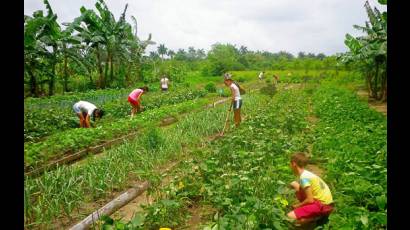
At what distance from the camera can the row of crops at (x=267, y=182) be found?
157 inches

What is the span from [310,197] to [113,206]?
246 cm

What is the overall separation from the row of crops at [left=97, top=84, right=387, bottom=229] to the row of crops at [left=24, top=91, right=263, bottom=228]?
755 mm

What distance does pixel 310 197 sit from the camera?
4531mm

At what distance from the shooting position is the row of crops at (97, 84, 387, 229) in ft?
A: 13.0

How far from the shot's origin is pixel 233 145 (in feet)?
24.7

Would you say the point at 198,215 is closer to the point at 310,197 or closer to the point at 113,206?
the point at 113,206

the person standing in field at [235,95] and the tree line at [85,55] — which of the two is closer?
the person standing in field at [235,95]

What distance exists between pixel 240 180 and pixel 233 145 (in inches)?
103

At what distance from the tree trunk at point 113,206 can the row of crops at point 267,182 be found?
0.52m

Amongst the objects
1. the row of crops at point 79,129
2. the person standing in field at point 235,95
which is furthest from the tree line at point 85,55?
the person standing in field at point 235,95

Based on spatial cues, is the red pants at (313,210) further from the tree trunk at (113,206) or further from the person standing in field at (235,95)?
the person standing in field at (235,95)

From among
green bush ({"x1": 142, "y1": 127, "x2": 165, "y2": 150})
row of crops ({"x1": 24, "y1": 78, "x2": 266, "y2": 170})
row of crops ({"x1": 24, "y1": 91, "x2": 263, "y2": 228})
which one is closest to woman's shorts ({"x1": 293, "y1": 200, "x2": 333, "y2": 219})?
row of crops ({"x1": 24, "y1": 91, "x2": 263, "y2": 228})

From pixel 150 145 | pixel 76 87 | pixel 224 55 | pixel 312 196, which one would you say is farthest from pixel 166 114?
pixel 224 55
